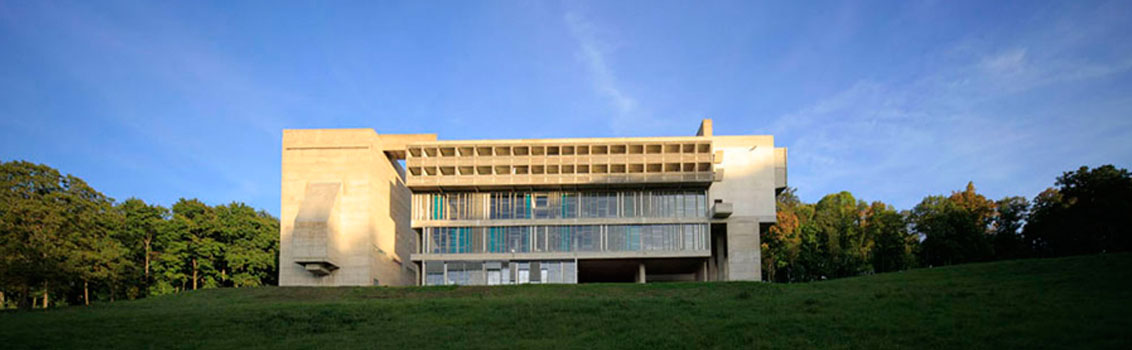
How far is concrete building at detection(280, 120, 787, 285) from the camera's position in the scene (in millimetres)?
62844

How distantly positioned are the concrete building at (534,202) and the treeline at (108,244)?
11.0 m

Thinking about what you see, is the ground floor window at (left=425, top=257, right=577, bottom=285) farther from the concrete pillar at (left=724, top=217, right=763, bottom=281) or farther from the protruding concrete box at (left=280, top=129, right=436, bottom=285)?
the concrete pillar at (left=724, top=217, right=763, bottom=281)

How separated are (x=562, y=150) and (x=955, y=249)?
3473cm

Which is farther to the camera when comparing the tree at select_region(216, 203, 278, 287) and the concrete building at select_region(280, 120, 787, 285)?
the tree at select_region(216, 203, 278, 287)

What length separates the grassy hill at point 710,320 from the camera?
80.9 feet

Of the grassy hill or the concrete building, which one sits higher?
the concrete building

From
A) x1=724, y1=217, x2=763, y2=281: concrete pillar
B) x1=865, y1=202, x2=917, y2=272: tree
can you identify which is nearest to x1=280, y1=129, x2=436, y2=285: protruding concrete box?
x1=724, y1=217, x2=763, y2=281: concrete pillar

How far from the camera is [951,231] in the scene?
6769 centimetres

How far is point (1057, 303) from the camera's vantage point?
2756 centimetres

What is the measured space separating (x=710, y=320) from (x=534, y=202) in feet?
121

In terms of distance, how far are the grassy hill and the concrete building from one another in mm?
23373

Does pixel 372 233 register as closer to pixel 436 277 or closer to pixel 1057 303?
pixel 436 277

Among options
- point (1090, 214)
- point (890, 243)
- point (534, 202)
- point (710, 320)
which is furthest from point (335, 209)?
point (1090, 214)

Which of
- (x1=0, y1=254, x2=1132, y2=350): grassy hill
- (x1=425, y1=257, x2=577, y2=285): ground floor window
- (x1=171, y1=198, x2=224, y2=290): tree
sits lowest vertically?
(x1=0, y1=254, x2=1132, y2=350): grassy hill
